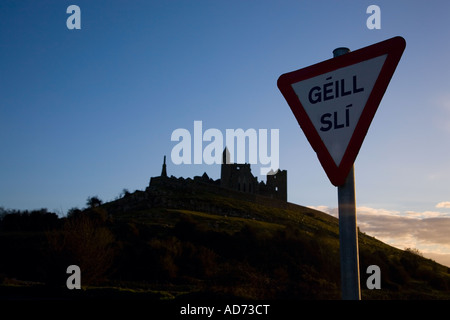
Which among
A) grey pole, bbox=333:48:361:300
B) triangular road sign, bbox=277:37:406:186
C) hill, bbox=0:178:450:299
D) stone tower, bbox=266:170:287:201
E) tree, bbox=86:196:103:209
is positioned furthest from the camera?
stone tower, bbox=266:170:287:201

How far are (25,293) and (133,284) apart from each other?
1470 cm

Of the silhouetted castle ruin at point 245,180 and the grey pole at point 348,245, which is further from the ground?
the silhouetted castle ruin at point 245,180

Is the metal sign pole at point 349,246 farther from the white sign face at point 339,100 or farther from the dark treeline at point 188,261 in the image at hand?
the dark treeline at point 188,261

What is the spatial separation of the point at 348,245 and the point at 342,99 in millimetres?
1003

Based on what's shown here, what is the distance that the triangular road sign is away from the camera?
267 cm

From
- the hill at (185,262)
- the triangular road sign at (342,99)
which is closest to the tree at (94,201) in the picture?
the hill at (185,262)

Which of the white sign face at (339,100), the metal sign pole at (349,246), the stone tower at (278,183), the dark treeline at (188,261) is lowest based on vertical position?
the dark treeline at (188,261)

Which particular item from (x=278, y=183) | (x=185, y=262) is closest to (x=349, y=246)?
(x=185, y=262)

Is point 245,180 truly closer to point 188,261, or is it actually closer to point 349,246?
point 188,261

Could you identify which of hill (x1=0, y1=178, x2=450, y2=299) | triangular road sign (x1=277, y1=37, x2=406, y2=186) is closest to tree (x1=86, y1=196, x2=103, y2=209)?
hill (x1=0, y1=178, x2=450, y2=299)

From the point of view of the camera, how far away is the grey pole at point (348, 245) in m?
2.51

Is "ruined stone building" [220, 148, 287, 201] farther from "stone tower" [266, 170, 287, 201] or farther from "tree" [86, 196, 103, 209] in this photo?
"tree" [86, 196, 103, 209]

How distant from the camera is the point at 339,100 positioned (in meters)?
2.79

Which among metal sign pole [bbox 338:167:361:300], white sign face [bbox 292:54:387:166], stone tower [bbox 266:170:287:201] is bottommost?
metal sign pole [bbox 338:167:361:300]
